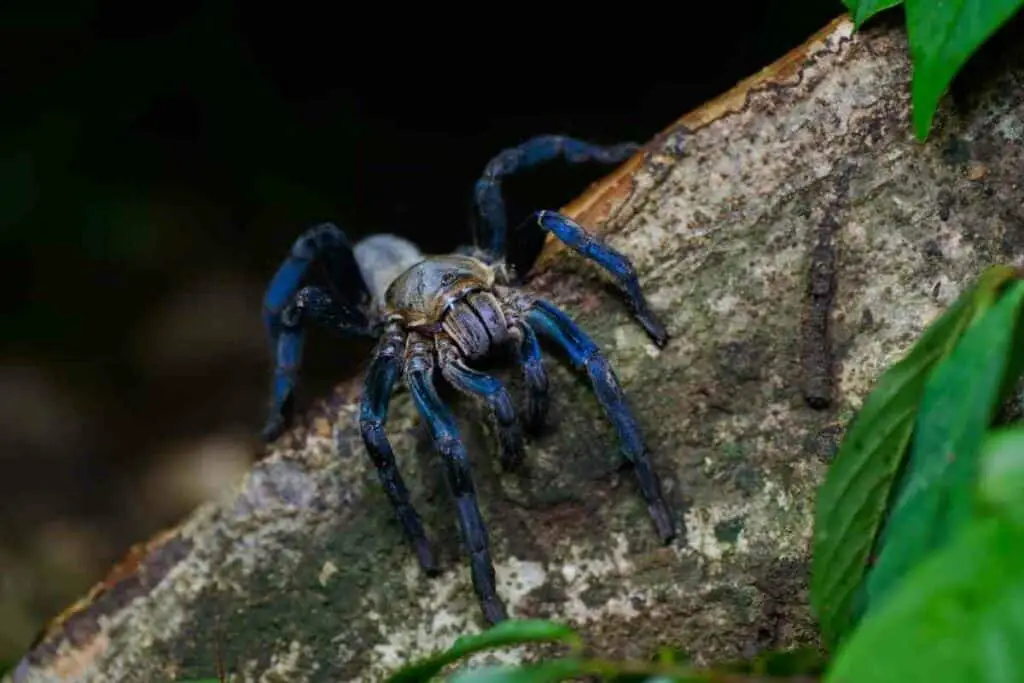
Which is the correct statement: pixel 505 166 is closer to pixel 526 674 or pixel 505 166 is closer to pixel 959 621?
pixel 526 674

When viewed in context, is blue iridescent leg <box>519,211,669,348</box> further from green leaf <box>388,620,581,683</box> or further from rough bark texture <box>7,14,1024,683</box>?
green leaf <box>388,620,581,683</box>

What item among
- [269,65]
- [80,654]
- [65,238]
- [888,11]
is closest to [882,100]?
[888,11]

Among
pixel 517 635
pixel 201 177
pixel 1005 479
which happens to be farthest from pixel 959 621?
pixel 201 177

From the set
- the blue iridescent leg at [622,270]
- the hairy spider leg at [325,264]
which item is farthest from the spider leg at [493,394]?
the hairy spider leg at [325,264]

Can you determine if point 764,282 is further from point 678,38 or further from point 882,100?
point 678,38

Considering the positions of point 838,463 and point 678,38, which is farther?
point 678,38
